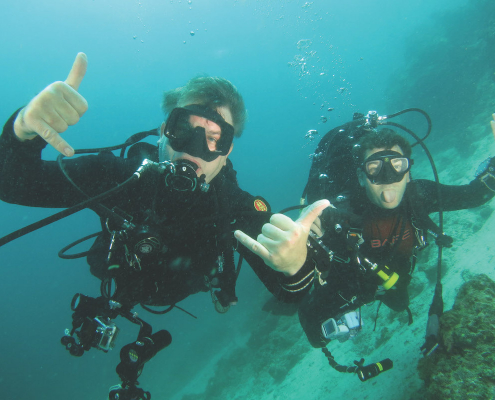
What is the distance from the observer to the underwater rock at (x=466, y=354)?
7.66 feet

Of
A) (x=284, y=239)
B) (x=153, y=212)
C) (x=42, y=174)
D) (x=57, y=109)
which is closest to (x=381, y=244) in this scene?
(x=284, y=239)

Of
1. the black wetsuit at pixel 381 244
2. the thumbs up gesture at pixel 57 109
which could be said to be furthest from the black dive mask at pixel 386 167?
the thumbs up gesture at pixel 57 109

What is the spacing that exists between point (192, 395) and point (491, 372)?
1543cm

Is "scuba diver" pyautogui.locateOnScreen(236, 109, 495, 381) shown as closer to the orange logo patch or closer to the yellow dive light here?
the yellow dive light

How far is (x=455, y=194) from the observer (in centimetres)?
416

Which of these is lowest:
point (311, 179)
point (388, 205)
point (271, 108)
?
point (388, 205)

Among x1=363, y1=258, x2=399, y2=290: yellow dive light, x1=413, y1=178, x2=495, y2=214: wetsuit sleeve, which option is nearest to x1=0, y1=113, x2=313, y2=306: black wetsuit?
x1=363, y1=258, x2=399, y2=290: yellow dive light

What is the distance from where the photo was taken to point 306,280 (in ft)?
6.17

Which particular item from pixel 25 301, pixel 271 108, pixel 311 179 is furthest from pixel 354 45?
pixel 25 301

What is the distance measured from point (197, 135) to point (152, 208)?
0.98 meters

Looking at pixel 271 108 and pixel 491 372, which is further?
pixel 271 108

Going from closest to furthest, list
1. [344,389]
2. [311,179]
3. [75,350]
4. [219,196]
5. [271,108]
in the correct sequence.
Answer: [75,350]
[219,196]
[311,179]
[344,389]
[271,108]

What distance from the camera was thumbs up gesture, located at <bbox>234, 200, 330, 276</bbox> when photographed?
4.96 ft

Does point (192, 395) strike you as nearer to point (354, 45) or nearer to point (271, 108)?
point (354, 45)
